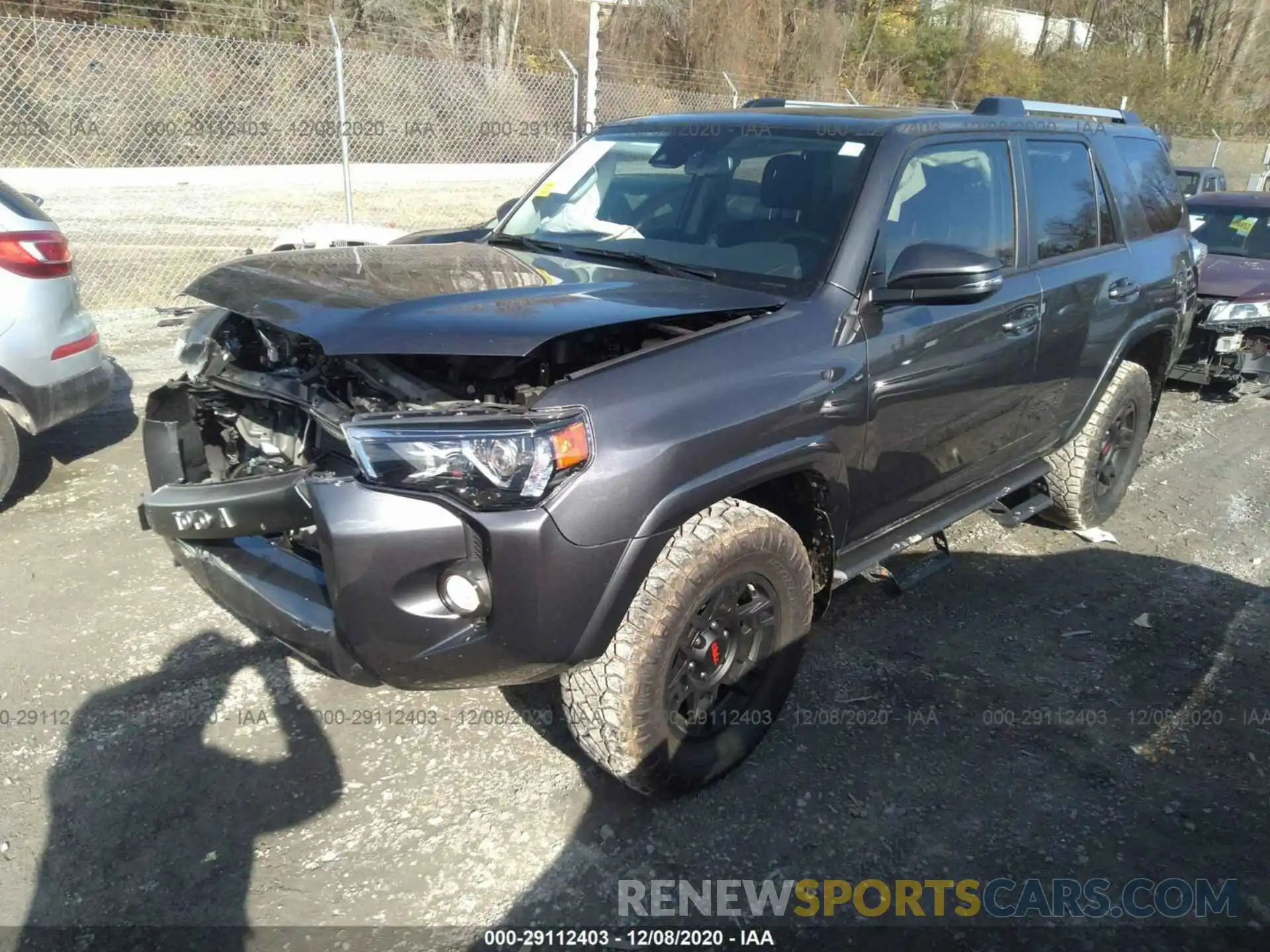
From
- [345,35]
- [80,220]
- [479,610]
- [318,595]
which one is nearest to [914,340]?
[479,610]

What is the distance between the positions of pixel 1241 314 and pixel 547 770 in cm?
698

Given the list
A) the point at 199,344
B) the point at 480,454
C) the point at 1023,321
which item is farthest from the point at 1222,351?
the point at 199,344

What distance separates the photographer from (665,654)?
8.56ft

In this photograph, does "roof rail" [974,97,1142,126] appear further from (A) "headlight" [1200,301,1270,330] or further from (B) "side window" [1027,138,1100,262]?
(A) "headlight" [1200,301,1270,330]

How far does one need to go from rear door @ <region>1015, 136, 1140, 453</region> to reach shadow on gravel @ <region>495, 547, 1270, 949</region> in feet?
3.07

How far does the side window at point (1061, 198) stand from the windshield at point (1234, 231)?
4.98m

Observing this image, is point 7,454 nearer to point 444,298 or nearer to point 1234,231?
point 444,298

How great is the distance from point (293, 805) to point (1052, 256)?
142 inches

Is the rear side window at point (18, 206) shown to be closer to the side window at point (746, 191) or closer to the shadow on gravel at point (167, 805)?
the shadow on gravel at point (167, 805)

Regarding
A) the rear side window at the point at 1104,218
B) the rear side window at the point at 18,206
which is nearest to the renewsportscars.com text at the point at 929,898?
the rear side window at the point at 1104,218

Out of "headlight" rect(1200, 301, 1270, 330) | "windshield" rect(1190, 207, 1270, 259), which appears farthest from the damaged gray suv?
"windshield" rect(1190, 207, 1270, 259)

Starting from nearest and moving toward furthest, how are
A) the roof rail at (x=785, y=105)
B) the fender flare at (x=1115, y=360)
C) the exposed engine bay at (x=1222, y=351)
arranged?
1. the roof rail at (x=785, y=105)
2. the fender flare at (x=1115, y=360)
3. the exposed engine bay at (x=1222, y=351)

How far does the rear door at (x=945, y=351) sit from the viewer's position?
10.4ft

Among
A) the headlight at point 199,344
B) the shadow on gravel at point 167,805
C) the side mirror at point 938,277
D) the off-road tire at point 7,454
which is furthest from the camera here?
the off-road tire at point 7,454
